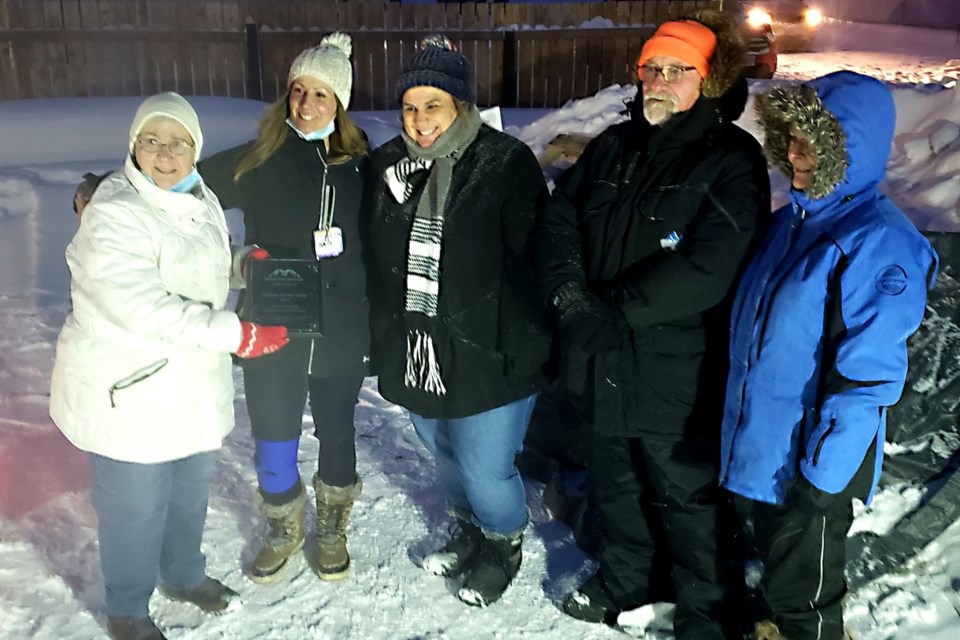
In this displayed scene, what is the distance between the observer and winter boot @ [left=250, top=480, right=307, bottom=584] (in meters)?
3.39

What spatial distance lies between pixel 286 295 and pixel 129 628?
1.22 meters

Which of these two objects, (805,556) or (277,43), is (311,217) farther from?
(277,43)

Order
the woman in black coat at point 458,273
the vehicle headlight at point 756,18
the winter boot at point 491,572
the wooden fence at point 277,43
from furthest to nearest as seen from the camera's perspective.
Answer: the vehicle headlight at point 756,18 < the wooden fence at point 277,43 < the winter boot at point 491,572 < the woman in black coat at point 458,273

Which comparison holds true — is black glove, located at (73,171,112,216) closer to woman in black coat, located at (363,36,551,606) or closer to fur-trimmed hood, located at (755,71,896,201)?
woman in black coat, located at (363,36,551,606)

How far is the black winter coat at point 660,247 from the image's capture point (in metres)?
2.56

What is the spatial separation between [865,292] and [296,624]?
225 centimetres

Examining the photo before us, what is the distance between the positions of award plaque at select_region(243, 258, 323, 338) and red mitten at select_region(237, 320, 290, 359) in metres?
0.11

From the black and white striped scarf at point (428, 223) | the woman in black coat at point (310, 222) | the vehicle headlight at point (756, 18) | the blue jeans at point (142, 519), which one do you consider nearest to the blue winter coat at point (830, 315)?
the black and white striped scarf at point (428, 223)

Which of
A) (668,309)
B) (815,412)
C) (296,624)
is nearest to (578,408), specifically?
(668,309)

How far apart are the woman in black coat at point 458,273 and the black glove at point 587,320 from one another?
25cm

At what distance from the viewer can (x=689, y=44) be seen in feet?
8.50

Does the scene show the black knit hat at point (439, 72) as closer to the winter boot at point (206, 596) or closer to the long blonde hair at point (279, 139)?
the long blonde hair at point (279, 139)

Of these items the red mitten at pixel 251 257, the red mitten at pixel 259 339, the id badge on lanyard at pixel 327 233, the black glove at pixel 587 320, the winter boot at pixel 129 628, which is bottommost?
the winter boot at pixel 129 628

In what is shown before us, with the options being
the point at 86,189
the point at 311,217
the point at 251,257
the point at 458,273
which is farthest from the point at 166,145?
the point at 458,273
